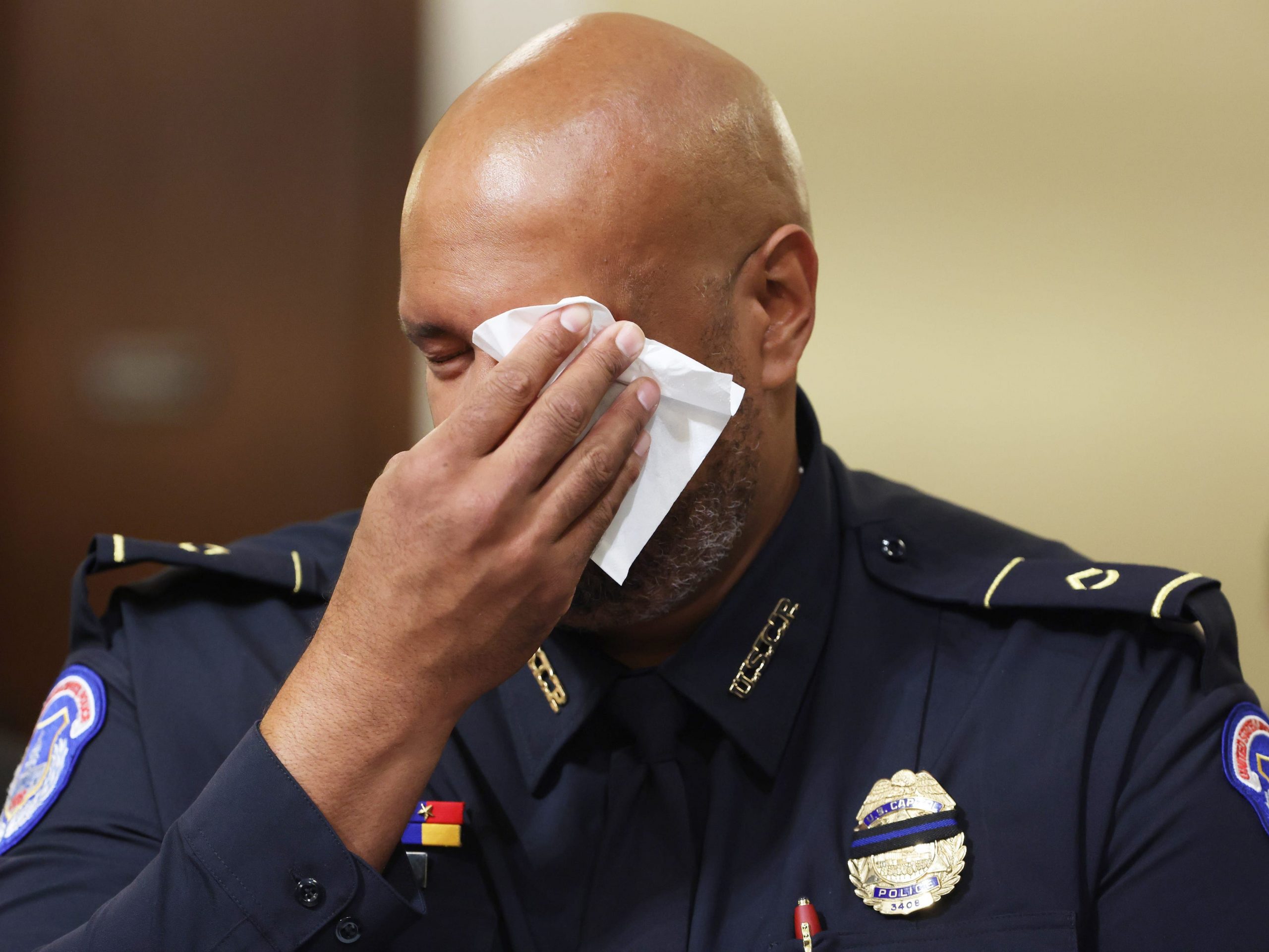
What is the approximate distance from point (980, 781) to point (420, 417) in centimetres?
116

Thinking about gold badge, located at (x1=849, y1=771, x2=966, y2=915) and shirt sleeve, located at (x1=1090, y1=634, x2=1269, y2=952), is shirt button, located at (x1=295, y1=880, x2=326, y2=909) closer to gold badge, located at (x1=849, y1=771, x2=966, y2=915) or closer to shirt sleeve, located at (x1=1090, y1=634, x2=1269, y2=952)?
gold badge, located at (x1=849, y1=771, x2=966, y2=915)

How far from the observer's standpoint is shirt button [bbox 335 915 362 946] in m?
0.86

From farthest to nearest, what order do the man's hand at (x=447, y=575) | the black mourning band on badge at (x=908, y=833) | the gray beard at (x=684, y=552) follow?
1. the gray beard at (x=684, y=552)
2. the black mourning band on badge at (x=908, y=833)
3. the man's hand at (x=447, y=575)

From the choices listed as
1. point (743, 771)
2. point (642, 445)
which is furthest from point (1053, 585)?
point (642, 445)

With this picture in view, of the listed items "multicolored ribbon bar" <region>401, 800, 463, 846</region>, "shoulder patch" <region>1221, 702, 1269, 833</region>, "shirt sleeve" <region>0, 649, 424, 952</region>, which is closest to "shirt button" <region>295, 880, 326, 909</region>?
"shirt sleeve" <region>0, 649, 424, 952</region>

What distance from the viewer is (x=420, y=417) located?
1.85 meters

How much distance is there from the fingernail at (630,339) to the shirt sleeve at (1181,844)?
57cm

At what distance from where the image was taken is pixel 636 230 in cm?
101

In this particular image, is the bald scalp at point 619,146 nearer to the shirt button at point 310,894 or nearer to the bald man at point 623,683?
the bald man at point 623,683

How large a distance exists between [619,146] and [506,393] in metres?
0.31

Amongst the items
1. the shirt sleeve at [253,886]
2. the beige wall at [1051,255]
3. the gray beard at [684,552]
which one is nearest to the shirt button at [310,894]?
the shirt sleeve at [253,886]

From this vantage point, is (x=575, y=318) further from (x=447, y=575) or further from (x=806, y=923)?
(x=806, y=923)

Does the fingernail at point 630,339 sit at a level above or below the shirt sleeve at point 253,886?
above

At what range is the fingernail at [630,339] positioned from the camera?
91 centimetres
